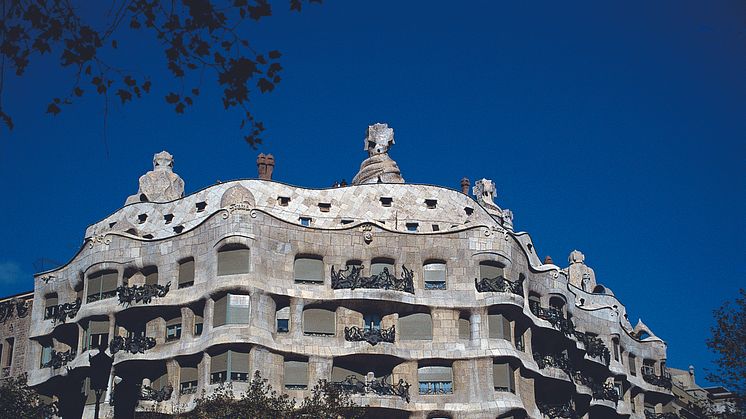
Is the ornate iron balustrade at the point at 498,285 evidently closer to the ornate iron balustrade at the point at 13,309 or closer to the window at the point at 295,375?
the window at the point at 295,375

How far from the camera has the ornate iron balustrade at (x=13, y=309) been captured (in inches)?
3002

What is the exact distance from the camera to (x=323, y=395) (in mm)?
62938

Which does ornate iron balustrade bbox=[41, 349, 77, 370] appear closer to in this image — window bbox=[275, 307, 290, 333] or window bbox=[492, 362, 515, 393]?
window bbox=[275, 307, 290, 333]

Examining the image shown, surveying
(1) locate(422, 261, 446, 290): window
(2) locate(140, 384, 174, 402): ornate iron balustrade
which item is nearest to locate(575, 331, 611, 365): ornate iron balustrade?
(1) locate(422, 261, 446, 290): window

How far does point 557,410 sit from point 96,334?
2600 centimetres

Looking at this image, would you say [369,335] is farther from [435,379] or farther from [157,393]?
[157,393]

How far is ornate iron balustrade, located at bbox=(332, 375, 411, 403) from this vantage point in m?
65.6

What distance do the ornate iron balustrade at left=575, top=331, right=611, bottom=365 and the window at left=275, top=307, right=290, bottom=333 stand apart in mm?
19666

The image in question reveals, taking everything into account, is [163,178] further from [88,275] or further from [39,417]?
[39,417]

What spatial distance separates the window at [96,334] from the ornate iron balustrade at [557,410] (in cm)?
2439

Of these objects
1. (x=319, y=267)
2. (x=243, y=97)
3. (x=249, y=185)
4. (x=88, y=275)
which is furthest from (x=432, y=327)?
(x=243, y=97)

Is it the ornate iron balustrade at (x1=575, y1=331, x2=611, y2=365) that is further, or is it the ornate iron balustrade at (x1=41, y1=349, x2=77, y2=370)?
A: the ornate iron balustrade at (x1=575, y1=331, x2=611, y2=365)

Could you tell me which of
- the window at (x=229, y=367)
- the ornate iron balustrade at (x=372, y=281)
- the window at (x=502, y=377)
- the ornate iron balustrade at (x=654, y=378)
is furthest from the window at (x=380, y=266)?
the ornate iron balustrade at (x=654, y=378)

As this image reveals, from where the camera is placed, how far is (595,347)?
79.4 meters
